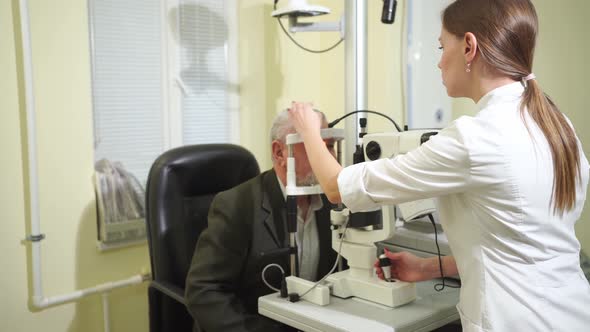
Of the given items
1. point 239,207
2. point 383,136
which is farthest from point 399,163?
point 239,207

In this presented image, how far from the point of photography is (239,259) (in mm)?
1682

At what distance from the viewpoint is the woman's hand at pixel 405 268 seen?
1.47 metres

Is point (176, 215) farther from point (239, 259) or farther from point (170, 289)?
point (239, 259)

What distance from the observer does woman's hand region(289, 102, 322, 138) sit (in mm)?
1375

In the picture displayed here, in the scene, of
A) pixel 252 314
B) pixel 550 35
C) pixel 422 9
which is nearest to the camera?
pixel 252 314

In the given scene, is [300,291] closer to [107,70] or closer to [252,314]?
[252,314]

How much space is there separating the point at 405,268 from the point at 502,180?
0.46 m

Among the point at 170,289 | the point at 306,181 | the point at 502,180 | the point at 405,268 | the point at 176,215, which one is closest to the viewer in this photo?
the point at 502,180

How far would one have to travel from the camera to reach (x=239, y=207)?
67.7 inches

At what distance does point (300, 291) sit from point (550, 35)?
1316 mm

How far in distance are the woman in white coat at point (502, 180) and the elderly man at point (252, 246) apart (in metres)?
0.49

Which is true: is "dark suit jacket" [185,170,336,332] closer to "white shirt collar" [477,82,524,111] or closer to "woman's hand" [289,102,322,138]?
"woman's hand" [289,102,322,138]

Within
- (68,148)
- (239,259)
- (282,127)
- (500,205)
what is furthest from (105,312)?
(500,205)

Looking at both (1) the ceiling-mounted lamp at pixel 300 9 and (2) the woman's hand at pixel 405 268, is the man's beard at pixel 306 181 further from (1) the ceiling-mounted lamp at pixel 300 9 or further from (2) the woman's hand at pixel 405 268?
(1) the ceiling-mounted lamp at pixel 300 9
